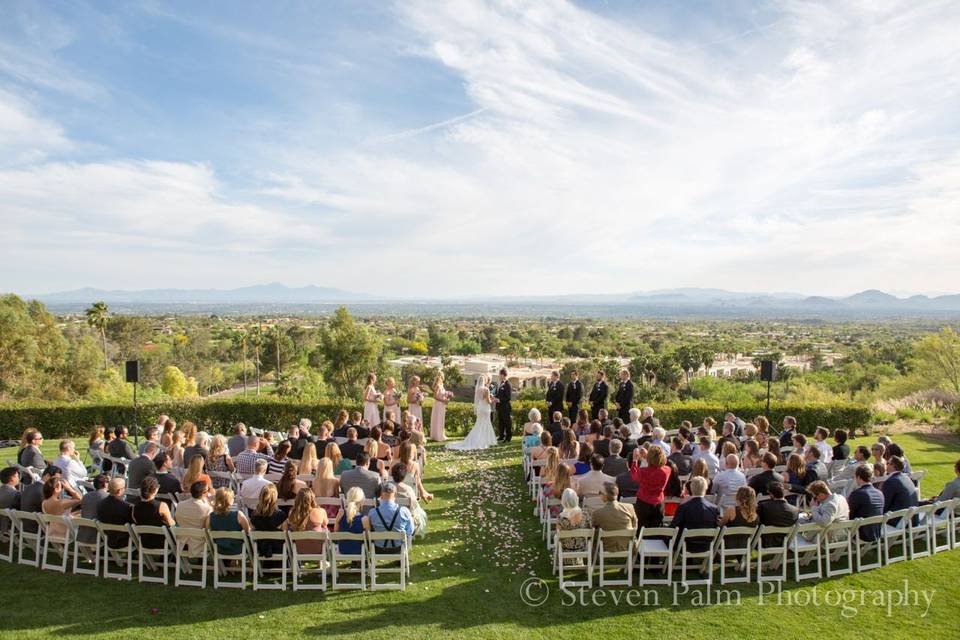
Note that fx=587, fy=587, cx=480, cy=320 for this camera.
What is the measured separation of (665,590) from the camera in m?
6.46

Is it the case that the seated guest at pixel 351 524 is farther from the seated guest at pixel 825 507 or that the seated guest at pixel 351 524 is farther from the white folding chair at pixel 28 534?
the seated guest at pixel 825 507

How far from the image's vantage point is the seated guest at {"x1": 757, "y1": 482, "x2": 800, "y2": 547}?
21.7ft

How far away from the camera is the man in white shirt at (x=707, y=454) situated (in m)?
8.93

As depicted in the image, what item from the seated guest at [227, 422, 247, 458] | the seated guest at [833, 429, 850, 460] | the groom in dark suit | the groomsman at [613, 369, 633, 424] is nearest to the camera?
the seated guest at [833, 429, 850, 460]

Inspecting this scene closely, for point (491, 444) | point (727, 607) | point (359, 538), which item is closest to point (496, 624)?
point (359, 538)

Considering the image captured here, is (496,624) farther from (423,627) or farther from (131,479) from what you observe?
(131,479)

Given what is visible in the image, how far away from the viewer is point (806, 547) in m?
6.71

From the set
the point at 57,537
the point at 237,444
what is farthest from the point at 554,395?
the point at 57,537

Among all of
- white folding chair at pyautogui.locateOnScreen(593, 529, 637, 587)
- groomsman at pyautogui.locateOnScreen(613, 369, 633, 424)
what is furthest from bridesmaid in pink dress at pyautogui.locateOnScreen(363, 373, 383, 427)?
white folding chair at pyautogui.locateOnScreen(593, 529, 637, 587)

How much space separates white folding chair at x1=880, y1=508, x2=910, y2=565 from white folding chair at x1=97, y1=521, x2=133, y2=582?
8501 millimetres

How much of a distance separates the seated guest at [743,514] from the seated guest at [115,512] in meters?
6.67

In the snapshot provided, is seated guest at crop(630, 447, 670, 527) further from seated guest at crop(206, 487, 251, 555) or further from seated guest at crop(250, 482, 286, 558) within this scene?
seated guest at crop(206, 487, 251, 555)

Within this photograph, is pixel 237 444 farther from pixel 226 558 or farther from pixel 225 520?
pixel 225 520

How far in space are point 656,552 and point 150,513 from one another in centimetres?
565
